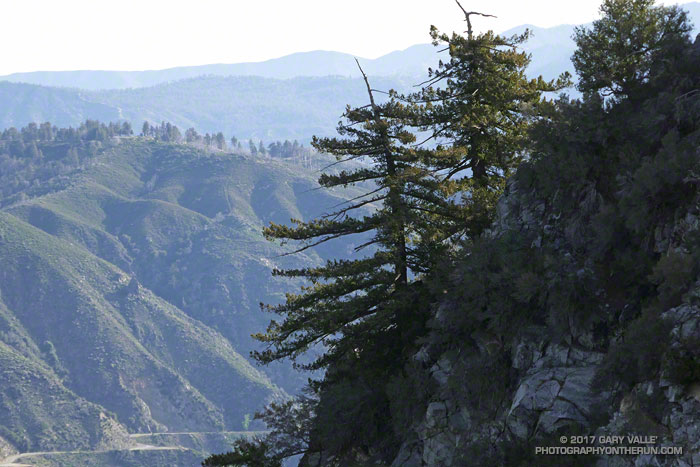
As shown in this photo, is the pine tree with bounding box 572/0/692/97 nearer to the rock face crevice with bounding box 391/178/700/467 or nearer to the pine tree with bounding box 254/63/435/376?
the rock face crevice with bounding box 391/178/700/467

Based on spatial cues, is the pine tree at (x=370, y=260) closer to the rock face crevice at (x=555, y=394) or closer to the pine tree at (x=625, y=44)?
the rock face crevice at (x=555, y=394)

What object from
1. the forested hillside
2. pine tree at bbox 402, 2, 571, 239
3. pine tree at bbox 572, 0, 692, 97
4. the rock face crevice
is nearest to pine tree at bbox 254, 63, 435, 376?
the forested hillside

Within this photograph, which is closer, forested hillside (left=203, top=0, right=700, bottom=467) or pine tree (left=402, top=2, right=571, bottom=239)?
forested hillside (left=203, top=0, right=700, bottom=467)

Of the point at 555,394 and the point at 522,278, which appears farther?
the point at 522,278

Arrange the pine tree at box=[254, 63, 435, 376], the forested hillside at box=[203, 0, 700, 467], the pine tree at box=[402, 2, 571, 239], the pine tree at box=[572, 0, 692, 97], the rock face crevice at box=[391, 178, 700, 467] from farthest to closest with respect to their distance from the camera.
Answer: the pine tree at box=[402, 2, 571, 239] → the pine tree at box=[254, 63, 435, 376] → the pine tree at box=[572, 0, 692, 97] → the forested hillside at box=[203, 0, 700, 467] → the rock face crevice at box=[391, 178, 700, 467]

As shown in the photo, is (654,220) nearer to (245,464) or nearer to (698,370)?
(698,370)

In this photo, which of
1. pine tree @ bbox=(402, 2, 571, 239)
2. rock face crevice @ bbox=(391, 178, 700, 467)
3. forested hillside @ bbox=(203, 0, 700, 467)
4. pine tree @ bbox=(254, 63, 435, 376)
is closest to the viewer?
rock face crevice @ bbox=(391, 178, 700, 467)

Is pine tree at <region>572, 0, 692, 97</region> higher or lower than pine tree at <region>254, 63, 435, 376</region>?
higher

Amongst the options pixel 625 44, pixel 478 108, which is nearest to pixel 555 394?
pixel 625 44

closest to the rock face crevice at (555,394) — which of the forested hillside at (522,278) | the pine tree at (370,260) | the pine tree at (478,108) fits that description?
the forested hillside at (522,278)

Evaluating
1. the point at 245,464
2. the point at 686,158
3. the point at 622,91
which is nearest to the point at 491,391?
the point at 686,158

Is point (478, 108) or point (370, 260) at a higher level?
point (478, 108)

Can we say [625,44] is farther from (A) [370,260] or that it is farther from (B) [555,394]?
(B) [555,394]

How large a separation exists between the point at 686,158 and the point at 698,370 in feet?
15.1
